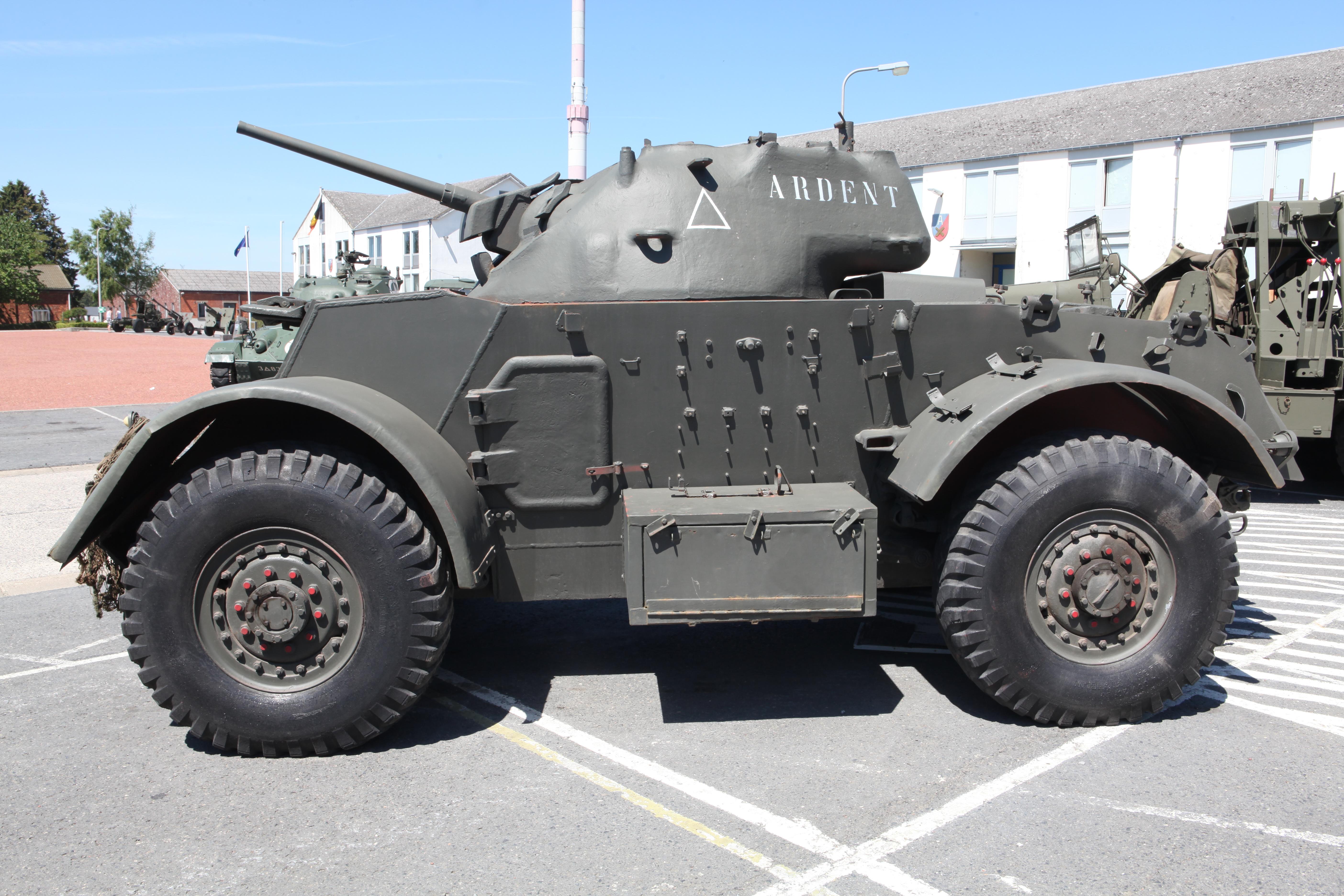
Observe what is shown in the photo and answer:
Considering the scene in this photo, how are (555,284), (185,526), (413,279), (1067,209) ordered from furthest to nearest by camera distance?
(413,279) < (1067,209) < (555,284) < (185,526)

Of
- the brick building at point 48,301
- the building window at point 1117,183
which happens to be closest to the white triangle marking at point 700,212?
the building window at point 1117,183

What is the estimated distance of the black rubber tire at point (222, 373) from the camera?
15.3m

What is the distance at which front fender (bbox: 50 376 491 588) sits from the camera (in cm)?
383

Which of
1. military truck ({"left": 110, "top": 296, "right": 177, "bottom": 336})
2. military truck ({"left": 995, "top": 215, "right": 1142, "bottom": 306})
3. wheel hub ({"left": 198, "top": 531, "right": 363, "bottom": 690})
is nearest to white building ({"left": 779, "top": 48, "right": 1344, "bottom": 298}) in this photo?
military truck ({"left": 995, "top": 215, "right": 1142, "bottom": 306})

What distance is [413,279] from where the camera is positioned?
152 ft

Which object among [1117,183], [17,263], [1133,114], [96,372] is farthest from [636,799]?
[17,263]

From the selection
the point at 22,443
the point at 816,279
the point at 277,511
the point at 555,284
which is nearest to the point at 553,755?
the point at 277,511

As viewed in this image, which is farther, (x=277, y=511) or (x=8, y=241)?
(x=8, y=241)

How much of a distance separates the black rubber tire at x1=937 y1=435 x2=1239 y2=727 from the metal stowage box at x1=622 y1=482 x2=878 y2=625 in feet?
1.44

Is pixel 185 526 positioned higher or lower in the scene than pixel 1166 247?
lower

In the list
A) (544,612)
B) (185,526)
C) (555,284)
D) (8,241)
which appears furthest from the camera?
(8,241)

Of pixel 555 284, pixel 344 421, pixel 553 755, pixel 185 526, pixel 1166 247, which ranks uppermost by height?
pixel 1166 247

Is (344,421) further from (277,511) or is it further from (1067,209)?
(1067,209)

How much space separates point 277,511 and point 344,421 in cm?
43
